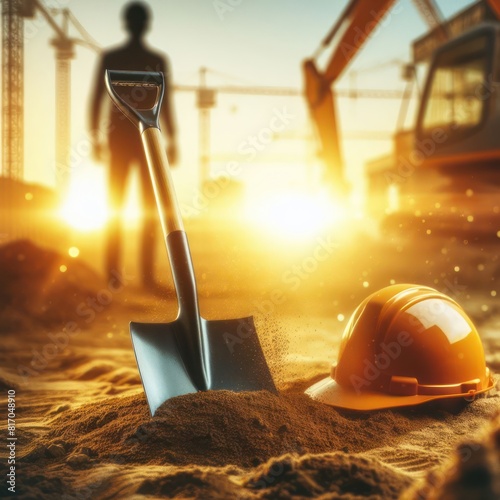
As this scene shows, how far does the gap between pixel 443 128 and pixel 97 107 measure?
5140mm

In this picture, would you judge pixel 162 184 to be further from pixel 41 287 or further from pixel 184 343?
pixel 41 287

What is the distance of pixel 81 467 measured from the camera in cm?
255

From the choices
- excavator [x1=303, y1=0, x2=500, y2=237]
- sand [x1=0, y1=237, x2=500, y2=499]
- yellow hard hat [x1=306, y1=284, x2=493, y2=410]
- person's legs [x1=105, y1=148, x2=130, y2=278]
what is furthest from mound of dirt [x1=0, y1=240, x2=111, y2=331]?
excavator [x1=303, y1=0, x2=500, y2=237]

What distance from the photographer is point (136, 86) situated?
146 inches

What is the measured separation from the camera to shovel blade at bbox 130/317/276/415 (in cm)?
300

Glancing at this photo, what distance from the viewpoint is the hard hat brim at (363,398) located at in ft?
10.3

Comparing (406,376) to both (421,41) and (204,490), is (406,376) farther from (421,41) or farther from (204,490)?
(421,41)

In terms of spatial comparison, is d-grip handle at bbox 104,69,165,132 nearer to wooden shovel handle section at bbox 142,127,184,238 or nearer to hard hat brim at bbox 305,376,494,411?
wooden shovel handle section at bbox 142,127,184,238

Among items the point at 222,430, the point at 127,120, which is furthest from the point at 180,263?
the point at 127,120

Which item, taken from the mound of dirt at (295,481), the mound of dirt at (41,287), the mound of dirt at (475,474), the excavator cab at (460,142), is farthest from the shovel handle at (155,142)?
the excavator cab at (460,142)

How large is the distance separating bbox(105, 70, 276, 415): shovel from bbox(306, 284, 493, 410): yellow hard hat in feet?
1.46

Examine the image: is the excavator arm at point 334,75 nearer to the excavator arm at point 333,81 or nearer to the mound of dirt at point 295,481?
the excavator arm at point 333,81

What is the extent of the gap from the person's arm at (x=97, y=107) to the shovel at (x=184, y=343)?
312 centimetres

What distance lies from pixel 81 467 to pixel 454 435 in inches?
66.0
